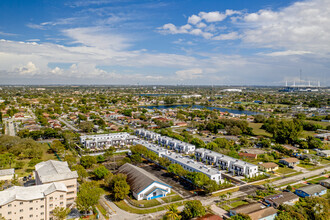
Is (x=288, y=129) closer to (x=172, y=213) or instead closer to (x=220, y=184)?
(x=220, y=184)

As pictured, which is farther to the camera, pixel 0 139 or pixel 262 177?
pixel 0 139

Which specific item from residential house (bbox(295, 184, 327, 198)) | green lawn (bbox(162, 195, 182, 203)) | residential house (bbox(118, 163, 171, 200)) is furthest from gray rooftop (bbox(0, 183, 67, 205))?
residential house (bbox(295, 184, 327, 198))

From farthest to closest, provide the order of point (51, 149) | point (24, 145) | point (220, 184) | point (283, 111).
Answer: point (283, 111), point (51, 149), point (24, 145), point (220, 184)

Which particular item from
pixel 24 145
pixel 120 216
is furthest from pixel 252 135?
pixel 24 145

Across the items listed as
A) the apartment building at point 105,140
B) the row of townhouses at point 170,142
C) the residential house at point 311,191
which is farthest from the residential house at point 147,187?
the apartment building at point 105,140

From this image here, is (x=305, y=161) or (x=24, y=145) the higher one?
(x=24, y=145)

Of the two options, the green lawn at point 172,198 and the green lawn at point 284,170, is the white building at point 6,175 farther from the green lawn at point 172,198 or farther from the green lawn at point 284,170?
the green lawn at point 284,170
